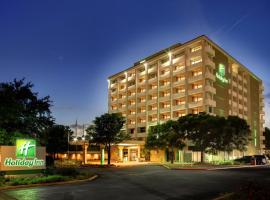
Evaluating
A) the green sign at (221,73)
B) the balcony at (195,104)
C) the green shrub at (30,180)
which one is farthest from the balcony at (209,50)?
the green shrub at (30,180)

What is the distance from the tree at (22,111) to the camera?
2681cm

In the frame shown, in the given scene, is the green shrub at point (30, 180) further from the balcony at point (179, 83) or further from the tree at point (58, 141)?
the balcony at point (179, 83)

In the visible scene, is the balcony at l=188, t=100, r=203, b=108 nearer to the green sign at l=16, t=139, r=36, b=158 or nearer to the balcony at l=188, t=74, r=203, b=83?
the balcony at l=188, t=74, r=203, b=83

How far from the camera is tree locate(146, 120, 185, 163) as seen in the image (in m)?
58.7

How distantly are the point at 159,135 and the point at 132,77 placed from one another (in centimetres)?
4238

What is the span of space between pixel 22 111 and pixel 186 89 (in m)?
55.1

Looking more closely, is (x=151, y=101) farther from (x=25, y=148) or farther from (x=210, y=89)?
(x=25, y=148)

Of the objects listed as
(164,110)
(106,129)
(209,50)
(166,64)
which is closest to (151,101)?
(164,110)

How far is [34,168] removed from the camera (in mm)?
24484

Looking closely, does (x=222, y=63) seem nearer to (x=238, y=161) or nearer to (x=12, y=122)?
(x=238, y=161)

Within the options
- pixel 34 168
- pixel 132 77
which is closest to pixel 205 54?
pixel 132 77

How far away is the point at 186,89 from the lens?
264 ft

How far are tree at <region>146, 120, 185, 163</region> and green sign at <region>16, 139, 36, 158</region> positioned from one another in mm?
36669

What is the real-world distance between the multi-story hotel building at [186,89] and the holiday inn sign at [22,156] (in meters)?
54.5
